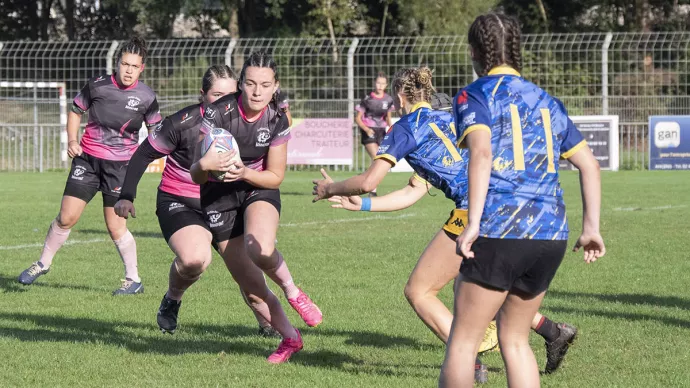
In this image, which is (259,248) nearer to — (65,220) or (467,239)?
(467,239)

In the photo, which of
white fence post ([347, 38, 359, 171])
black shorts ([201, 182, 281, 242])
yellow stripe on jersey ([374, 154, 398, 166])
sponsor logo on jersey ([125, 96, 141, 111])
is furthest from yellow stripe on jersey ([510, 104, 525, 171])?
white fence post ([347, 38, 359, 171])

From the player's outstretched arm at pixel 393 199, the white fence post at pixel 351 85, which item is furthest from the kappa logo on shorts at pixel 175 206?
the white fence post at pixel 351 85

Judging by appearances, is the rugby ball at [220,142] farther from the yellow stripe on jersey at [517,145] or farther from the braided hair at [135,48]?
the braided hair at [135,48]

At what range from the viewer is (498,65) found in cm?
399

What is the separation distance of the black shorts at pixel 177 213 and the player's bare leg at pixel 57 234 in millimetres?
2538

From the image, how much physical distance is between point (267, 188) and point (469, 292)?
231cm

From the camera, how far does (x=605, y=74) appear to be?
24156 millimetres

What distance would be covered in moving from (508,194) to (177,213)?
286cm

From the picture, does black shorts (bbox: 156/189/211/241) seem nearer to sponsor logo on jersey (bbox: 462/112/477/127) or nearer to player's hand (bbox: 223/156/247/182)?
player's hand (bbox: 223/156/247/182)

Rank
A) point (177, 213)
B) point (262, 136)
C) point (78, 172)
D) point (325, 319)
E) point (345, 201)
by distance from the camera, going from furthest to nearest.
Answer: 1. point (78, 172)
2. point (325, 319)
3. point (177, 213)
4. point (262, 136)
5. point (345, 201)

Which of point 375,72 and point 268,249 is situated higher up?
point 375,72

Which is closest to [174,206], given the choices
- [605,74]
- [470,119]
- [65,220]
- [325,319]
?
[325,319]

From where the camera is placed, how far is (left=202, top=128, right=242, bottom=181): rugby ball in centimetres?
541

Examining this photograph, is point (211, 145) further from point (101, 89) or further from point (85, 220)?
point (85, 220)
